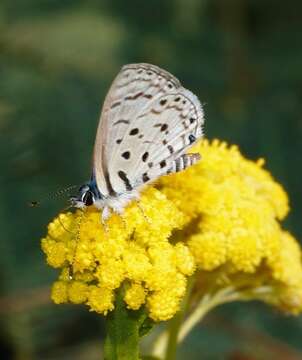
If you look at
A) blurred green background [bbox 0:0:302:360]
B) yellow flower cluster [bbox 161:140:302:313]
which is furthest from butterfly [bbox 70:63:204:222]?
blurred green background [bbox 0:0:302:360]

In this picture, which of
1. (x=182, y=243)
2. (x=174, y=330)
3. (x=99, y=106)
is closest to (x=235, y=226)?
(x=182, y=243)

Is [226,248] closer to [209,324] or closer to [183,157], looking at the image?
[183,157]

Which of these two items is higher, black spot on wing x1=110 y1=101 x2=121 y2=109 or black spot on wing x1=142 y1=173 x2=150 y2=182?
black spot on wing x1=110 y1=101 x2=121 y2=109

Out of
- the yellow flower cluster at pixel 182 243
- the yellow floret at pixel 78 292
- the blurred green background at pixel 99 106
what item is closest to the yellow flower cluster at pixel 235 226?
the yellow flower cluster at pixel 182 243

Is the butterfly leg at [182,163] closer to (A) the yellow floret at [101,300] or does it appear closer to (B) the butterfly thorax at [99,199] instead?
(B) the butterfly thorax at [99,199]

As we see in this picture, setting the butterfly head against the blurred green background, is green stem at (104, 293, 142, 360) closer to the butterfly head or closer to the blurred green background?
the butterfly head

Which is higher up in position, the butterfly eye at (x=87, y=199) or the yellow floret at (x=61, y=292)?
the butterfly eye at (x=87, y=199)
